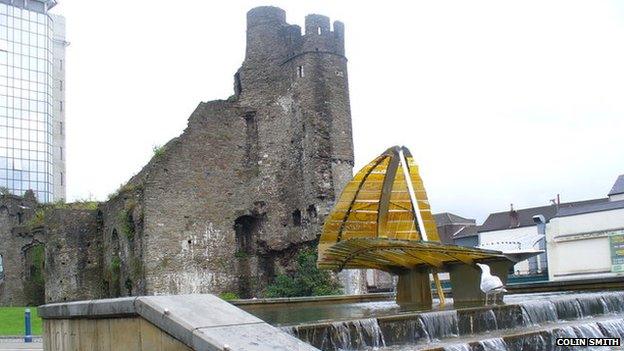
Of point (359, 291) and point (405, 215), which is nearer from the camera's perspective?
point (405, 215)

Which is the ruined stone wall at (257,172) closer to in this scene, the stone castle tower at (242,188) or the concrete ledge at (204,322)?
the stone castle tower at (242,188)

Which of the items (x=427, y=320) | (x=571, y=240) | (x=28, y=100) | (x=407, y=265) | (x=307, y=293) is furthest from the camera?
(x=28, y=100)

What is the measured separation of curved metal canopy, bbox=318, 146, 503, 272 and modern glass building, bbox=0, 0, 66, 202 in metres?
83.3

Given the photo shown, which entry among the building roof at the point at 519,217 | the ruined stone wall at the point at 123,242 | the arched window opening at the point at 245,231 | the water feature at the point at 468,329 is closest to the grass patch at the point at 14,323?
the ruined stone wall at the point at 123,242

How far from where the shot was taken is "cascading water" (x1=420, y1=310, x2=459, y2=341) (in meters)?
12.3

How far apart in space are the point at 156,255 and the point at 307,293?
7246mm

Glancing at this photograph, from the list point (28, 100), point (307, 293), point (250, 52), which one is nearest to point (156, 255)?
point (307, 293)

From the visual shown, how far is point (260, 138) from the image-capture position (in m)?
39.9

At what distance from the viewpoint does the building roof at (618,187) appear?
52303 millimetres

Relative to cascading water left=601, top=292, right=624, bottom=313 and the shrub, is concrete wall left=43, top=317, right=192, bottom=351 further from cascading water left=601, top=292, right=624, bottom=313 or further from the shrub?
the shrub

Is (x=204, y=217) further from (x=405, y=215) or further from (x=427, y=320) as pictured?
(x=427, y=320)

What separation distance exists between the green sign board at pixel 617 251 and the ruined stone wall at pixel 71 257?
90.5ft

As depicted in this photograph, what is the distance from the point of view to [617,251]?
139 ft

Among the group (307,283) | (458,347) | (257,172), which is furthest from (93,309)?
(257,172)
